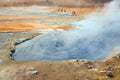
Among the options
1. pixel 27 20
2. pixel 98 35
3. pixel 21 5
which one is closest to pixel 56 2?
pixel 21 5

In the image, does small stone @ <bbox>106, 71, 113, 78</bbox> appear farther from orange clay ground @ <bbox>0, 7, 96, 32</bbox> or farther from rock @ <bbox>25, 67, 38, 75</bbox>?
orange clay ground @ <bbox>0, 7, 96, 32</bbox>

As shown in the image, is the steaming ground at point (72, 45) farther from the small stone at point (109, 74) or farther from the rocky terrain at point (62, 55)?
the small stone at point (109, 74)

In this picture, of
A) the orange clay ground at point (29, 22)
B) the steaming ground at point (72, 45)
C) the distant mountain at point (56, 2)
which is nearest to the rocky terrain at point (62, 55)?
the steaming ground at point (72, 45)

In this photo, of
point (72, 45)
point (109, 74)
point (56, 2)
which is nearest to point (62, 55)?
point (72, 45)

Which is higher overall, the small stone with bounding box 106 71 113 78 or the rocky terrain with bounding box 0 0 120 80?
the rocky terrain with bounding box 0 0 120 80

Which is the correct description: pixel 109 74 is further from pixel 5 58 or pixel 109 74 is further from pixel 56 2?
pixel 56 2

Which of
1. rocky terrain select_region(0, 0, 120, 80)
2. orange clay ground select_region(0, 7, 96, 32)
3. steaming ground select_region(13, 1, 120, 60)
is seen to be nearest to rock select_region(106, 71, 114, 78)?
rocky terrain select_region(0, 0, 120, 80)

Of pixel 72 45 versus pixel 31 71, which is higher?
pixel 72 45

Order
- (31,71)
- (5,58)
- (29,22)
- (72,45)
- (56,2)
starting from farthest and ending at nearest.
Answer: (56,2) < (29,22) < (72,45) < (5,58) < (31,71)

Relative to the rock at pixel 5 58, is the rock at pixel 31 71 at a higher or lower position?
lower

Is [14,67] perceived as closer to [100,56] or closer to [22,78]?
[22,78]

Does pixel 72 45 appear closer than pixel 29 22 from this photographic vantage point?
Yes
